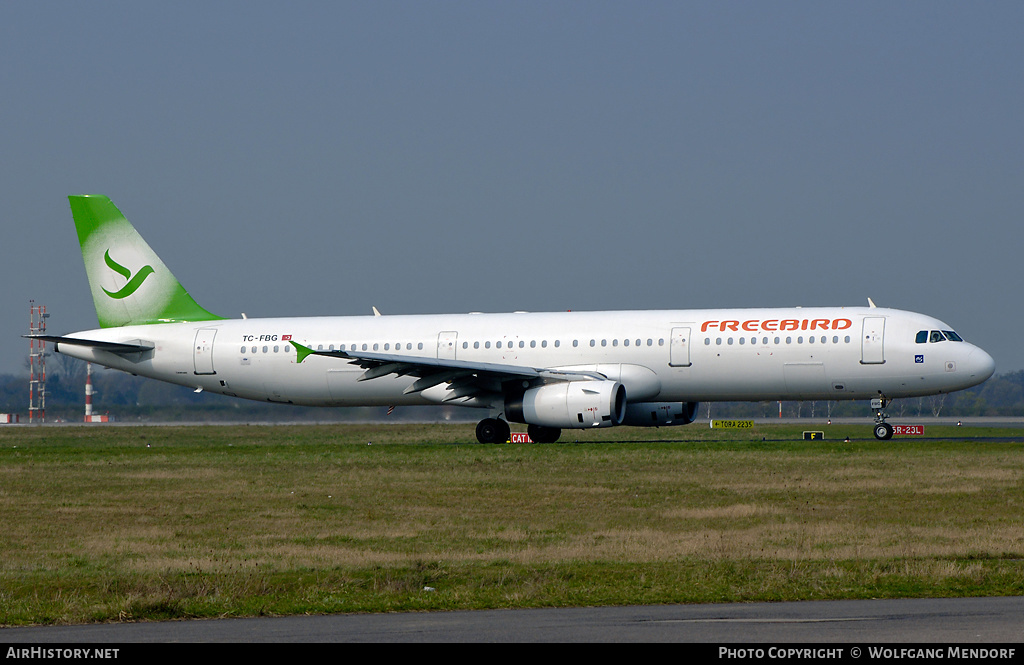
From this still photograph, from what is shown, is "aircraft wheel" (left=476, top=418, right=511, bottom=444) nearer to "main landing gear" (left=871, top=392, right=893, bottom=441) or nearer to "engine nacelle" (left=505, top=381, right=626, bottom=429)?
"engine nacelle" (left=505, top=381, right=626, bottom=429)

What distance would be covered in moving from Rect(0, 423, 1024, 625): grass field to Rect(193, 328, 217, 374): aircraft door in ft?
24.2

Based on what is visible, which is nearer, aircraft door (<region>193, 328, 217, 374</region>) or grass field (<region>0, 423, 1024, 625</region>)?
grass field (<region>0, 423, 1024, 625</region>)

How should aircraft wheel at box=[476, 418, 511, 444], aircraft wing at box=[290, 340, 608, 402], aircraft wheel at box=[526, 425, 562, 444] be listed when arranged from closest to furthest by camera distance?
aircraft wing at box=[290, 340, 608, 402], aircraft wheel at box=[476, 418, 511, 444], aircraft wheel at box=[526, 425, 562, 444]

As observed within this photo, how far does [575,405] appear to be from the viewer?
35.8 meters

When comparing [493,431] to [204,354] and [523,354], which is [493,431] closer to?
[523,354]

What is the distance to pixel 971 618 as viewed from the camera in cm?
1115

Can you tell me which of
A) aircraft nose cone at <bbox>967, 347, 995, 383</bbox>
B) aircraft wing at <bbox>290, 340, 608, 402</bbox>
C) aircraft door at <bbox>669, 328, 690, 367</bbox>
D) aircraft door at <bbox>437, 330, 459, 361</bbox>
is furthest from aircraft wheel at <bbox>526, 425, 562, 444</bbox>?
aircraft nose cone at <bbox>967, 347, 995, 383</bbox>

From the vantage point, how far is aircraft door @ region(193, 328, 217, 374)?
138 feet

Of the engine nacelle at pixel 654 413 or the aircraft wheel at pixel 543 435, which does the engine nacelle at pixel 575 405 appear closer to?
the aircraft wheel at pixel 543 435

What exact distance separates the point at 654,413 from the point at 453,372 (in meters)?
7.00

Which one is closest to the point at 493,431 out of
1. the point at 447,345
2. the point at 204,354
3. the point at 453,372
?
the point at 453,372

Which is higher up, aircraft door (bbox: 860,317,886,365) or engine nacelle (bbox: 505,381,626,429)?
aircraft door (bbox: 860,317,886,365)
